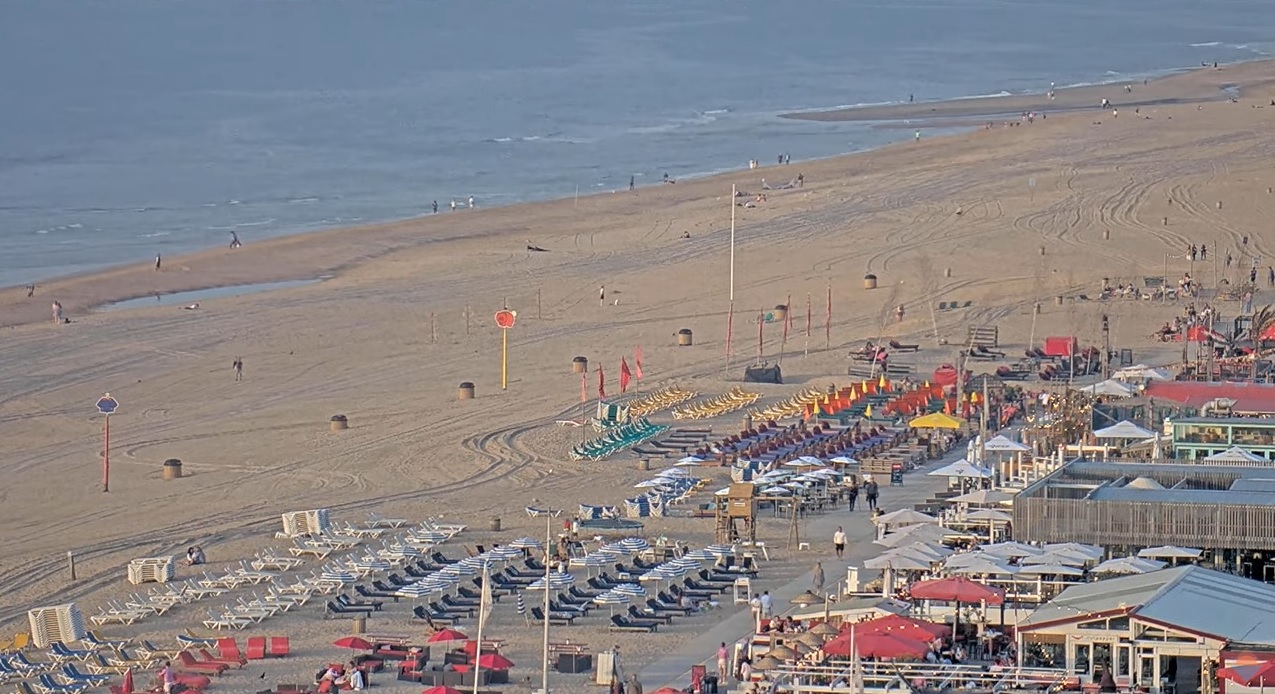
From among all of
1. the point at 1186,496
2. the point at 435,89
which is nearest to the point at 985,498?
the point at 1186,496

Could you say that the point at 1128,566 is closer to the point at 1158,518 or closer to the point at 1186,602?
the point at 1158,518

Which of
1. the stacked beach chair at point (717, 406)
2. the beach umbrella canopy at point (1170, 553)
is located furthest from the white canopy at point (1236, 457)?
the stacked beach chair at point (717, 406)

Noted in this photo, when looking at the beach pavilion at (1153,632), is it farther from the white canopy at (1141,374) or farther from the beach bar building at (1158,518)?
the white canopy at (1141,374)

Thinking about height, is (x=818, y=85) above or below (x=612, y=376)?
above

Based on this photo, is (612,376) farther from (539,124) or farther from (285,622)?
(539,124)

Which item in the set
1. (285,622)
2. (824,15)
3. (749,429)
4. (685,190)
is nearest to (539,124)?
(685,190)

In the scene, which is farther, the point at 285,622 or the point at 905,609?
the point at 285,622
